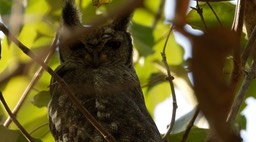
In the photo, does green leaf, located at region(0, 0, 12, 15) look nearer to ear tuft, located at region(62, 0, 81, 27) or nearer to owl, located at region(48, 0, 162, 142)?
owl, located at region(48, 0, 162, 142)

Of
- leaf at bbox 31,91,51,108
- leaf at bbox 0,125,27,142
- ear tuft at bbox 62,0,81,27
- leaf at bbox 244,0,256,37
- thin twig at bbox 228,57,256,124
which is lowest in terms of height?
leaf at bbox 31,91,51,108

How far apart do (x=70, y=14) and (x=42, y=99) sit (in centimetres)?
76

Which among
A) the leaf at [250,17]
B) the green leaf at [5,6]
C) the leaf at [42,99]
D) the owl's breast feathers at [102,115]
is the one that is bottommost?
the leaf at [42,99]

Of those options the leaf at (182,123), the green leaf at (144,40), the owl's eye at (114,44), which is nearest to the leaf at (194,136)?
the leaf at (182,123)

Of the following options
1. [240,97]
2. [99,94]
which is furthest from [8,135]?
[240,97]

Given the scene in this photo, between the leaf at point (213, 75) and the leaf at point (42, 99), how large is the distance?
242 centimetres

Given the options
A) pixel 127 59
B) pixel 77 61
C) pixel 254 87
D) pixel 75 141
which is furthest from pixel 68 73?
pixel 254 87

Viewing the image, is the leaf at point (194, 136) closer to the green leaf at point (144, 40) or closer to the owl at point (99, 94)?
the owl at point (99, 94)

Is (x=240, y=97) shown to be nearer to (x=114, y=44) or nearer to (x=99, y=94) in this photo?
(x=99, y=94)

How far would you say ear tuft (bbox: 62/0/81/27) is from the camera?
316 centimetres

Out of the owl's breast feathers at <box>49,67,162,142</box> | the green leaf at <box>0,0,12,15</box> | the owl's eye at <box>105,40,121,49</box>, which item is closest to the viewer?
the owl's breast feathers at <box>49,67,162,142</box>

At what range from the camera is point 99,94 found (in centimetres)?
235

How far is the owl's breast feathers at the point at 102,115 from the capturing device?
2.29 m

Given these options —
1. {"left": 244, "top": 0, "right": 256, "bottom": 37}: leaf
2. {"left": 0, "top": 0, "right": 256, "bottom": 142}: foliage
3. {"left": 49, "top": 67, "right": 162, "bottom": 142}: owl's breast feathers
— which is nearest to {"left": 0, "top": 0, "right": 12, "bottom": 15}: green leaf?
{"left": 0, "top": 0, "right": 256, "bottom": 142}: foliage
